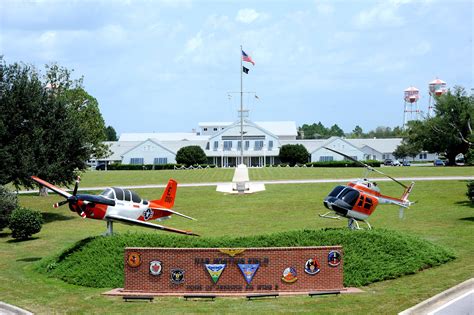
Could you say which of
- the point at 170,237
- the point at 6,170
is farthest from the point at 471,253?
the point at 6,170

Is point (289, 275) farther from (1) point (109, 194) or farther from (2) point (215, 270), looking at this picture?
(1) point (109, 194)

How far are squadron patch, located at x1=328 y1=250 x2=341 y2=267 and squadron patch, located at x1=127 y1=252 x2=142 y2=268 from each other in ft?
20.9

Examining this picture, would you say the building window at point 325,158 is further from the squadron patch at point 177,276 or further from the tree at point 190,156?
the squadron patch at point 177,276

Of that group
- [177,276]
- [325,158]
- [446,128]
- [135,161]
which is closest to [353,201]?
[177,276]

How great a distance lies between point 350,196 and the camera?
25.8m

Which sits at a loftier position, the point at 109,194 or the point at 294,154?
the point at 294,154

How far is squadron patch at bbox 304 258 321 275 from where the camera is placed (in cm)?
2127

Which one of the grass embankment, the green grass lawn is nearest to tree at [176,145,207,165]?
the green grass lawn

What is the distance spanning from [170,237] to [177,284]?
291cm

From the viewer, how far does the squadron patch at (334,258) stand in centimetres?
2139

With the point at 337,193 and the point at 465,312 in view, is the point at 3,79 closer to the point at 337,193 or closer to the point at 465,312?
the point at 337,193

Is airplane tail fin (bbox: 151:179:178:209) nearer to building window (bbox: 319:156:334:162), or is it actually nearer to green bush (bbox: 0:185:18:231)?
green bush (bbox: 0:185:18:231)

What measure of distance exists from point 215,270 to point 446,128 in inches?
3404

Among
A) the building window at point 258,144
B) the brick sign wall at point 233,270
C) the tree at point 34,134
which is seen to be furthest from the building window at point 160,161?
the brick sign wall at point 233,270
